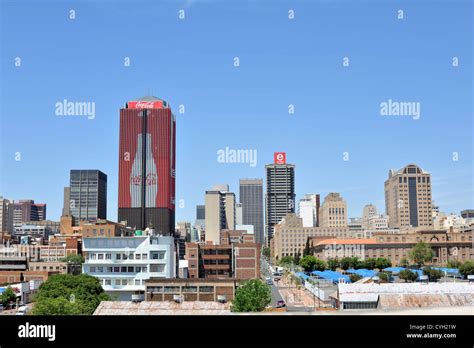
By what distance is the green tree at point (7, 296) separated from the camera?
4112 cm

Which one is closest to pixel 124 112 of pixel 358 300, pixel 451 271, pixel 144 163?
pixel 144 163

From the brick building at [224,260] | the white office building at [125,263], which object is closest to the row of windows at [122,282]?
the white office building at [125,263]

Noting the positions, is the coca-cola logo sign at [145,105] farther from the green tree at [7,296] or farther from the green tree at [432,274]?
the green tree at [7,296]

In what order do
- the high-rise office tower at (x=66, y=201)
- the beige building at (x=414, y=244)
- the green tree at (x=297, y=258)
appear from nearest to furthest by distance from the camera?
1. the beige building at (x=414, y=244)
2. the green tree at (x=297, y=258)
3. the high-rise office tower at (x=66, y=201)

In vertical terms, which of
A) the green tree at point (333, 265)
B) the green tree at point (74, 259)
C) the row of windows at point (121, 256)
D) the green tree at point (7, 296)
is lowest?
the green tree at point (333, 265)

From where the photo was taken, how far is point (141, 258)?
39.5 meters

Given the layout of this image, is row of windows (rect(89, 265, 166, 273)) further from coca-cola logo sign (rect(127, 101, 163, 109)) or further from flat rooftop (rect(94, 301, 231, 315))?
coca-cola logo sign (rect(127, 101, 163, 109))

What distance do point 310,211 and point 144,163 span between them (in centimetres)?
5882

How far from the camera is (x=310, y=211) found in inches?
6388

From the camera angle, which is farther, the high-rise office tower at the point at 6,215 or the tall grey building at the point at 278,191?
the tall grey building at the point at 278,191

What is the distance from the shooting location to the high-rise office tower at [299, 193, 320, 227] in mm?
159750

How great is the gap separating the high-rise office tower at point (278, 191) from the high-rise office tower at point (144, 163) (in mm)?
73272

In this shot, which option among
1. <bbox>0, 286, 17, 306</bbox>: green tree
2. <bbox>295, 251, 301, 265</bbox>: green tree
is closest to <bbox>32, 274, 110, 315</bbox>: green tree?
<bbox>0, 286, 17, 306</bbox>: green tree

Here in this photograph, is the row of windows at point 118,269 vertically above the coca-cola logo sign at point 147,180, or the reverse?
the coca-cola logo sign at point 147,180
